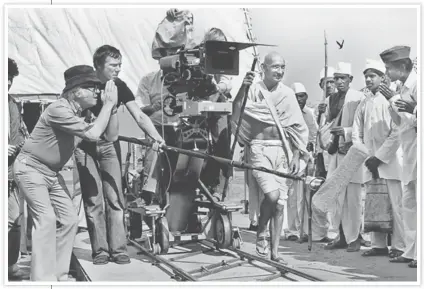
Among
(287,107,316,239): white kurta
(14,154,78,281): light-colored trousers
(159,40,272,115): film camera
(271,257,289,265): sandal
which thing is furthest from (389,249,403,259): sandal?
(14,154,78,281): light-colored trousers

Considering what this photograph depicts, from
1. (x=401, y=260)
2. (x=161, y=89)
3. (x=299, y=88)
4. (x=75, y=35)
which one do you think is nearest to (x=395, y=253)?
(x=401, y=260)

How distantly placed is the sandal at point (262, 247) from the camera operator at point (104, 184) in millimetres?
1284

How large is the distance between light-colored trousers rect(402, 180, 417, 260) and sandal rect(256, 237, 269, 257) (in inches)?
50.9

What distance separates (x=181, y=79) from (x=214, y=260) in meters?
1.87

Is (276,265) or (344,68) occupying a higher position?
(344,68)

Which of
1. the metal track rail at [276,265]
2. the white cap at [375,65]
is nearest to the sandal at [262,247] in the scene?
the metal track rail at [276,265]

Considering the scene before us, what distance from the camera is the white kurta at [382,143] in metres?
6.39

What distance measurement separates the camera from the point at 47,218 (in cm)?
484

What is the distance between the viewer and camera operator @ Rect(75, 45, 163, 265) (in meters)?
6.23

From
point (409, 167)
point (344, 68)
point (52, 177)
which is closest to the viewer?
point (52, 177)

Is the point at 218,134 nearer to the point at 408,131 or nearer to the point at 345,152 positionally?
the point at 345,152

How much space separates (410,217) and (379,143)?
38.7 inches

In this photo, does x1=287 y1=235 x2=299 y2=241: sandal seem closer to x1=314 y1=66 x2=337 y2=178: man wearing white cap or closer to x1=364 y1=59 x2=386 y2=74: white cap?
x1=314 y1=66 x2=337 y2=178: man wearing white cap

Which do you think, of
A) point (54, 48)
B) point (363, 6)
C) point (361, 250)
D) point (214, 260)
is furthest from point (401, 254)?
point (54, 48)
